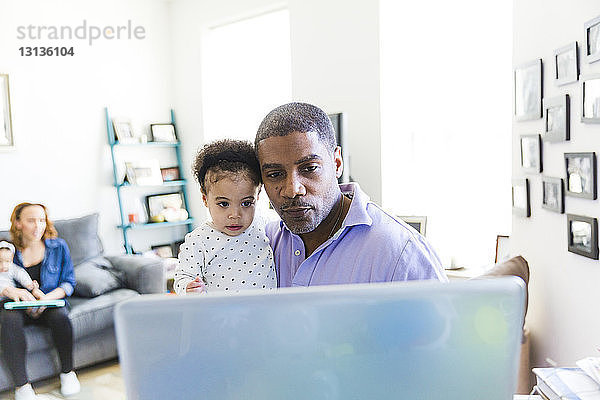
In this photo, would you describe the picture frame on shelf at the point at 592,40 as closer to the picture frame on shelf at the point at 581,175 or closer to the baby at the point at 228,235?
the picture frame on shelf at the point at 581,175

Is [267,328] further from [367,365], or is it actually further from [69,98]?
[69,98]

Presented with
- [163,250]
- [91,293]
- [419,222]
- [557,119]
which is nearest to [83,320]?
[91,293]

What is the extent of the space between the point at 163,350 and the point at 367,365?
0.63 ft

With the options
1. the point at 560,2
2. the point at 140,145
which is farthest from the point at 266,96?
the point at 560,2

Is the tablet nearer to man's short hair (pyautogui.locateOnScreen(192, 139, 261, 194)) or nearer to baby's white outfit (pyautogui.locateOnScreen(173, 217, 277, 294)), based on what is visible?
baby's white outfit (pyautogui.locateOnScreen(173, 217, 277, 294))

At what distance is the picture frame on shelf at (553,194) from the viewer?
2152 mm

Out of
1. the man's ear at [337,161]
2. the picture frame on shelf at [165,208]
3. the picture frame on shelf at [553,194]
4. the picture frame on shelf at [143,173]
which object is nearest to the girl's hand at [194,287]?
the man's ear at [337,161]

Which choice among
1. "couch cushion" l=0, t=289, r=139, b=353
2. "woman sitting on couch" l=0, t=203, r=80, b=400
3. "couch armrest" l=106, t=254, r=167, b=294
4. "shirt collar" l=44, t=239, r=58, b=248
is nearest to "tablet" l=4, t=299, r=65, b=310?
"woman sitting on couch" l=0, t=203, r=80, b=400

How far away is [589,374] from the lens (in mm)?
1457

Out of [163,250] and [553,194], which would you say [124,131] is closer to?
[163,250]

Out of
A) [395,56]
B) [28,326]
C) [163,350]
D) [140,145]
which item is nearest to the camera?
[163,350]

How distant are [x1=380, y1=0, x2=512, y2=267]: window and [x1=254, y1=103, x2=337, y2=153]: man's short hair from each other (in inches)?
85.7

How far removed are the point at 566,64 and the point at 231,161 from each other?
145 cm

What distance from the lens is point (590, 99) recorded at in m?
1.90
